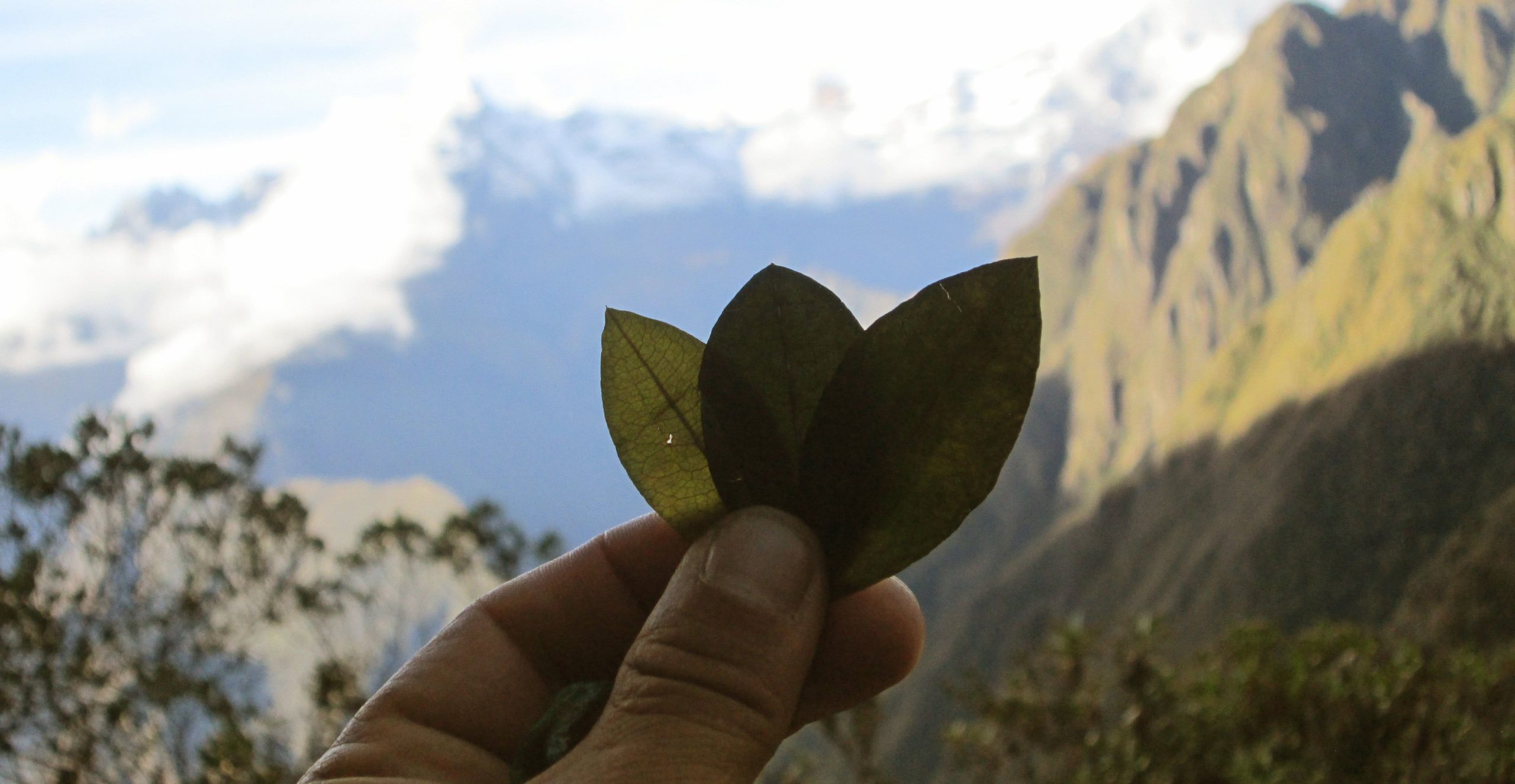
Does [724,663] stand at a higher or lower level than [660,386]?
lower

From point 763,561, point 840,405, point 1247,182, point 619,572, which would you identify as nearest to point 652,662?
point 763,561

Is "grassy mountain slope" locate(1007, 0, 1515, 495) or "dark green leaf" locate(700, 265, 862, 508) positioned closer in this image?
"dark green leaf" locate(700, 265, 862, 508)

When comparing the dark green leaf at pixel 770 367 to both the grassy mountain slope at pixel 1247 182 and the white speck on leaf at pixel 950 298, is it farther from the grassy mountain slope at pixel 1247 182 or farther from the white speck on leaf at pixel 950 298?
the grassy mountain slope at pixel 1247 182

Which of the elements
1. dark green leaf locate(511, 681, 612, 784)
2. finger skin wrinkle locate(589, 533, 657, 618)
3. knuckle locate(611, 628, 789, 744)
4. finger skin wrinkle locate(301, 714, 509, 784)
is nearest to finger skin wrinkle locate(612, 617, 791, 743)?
knuckle locate(611, 628, 789, 744)

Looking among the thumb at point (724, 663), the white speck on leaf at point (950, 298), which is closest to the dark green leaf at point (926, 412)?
the white speck on leaf at point (950, 298)

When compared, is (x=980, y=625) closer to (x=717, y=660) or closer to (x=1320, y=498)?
(x=1320, y=498)

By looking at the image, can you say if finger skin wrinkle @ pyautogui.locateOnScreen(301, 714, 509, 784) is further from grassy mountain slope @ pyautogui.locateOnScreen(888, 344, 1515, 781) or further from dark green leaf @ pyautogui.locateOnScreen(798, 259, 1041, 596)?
grassy mountain slope @ pyautogui.locateOnScreen(888, 344, 1515, 781)

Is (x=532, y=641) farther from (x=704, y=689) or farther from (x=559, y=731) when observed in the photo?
(x=704, y=689)
